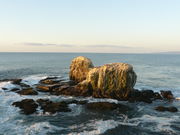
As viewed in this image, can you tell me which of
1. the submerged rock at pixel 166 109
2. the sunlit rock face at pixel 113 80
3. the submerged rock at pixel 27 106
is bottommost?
the submerged rock at pixel 27 106

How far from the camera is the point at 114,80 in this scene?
32875mm

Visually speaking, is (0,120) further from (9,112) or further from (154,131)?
(154,131)

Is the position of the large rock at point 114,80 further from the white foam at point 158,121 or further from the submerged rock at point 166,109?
the white foam at point 158,121

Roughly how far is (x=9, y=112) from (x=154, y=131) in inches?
698

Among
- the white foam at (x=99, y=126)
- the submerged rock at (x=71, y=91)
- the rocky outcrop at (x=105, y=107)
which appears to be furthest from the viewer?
the submerged rock at (x=71, y=91)

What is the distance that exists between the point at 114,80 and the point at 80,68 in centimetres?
1357

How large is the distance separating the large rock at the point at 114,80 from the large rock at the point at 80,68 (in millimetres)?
9796

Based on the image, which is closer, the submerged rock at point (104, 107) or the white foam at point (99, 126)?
the white foam at point (99, 126)

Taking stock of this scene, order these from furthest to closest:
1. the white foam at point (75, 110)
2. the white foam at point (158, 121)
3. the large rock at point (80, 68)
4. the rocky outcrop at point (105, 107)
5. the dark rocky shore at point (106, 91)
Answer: the large rock at point (80, 68), the dark rocky shore at point (106, 91), the rocky outcrop at point (105, 107), the white foam at point (75, 110), the white foam at point (158, 121)

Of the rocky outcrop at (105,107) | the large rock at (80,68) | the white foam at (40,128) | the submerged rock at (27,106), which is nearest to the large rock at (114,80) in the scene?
the rocky outcrop at (105,107)

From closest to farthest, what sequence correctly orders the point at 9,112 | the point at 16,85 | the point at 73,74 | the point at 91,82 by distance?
the point at 9,112, the point at 91,82, the point at 16,85, the point at 73,74

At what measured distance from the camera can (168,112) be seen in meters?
26.5

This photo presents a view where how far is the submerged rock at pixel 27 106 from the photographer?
85.0 ft

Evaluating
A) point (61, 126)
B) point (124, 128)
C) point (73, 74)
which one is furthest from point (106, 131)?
point (73, 74)
